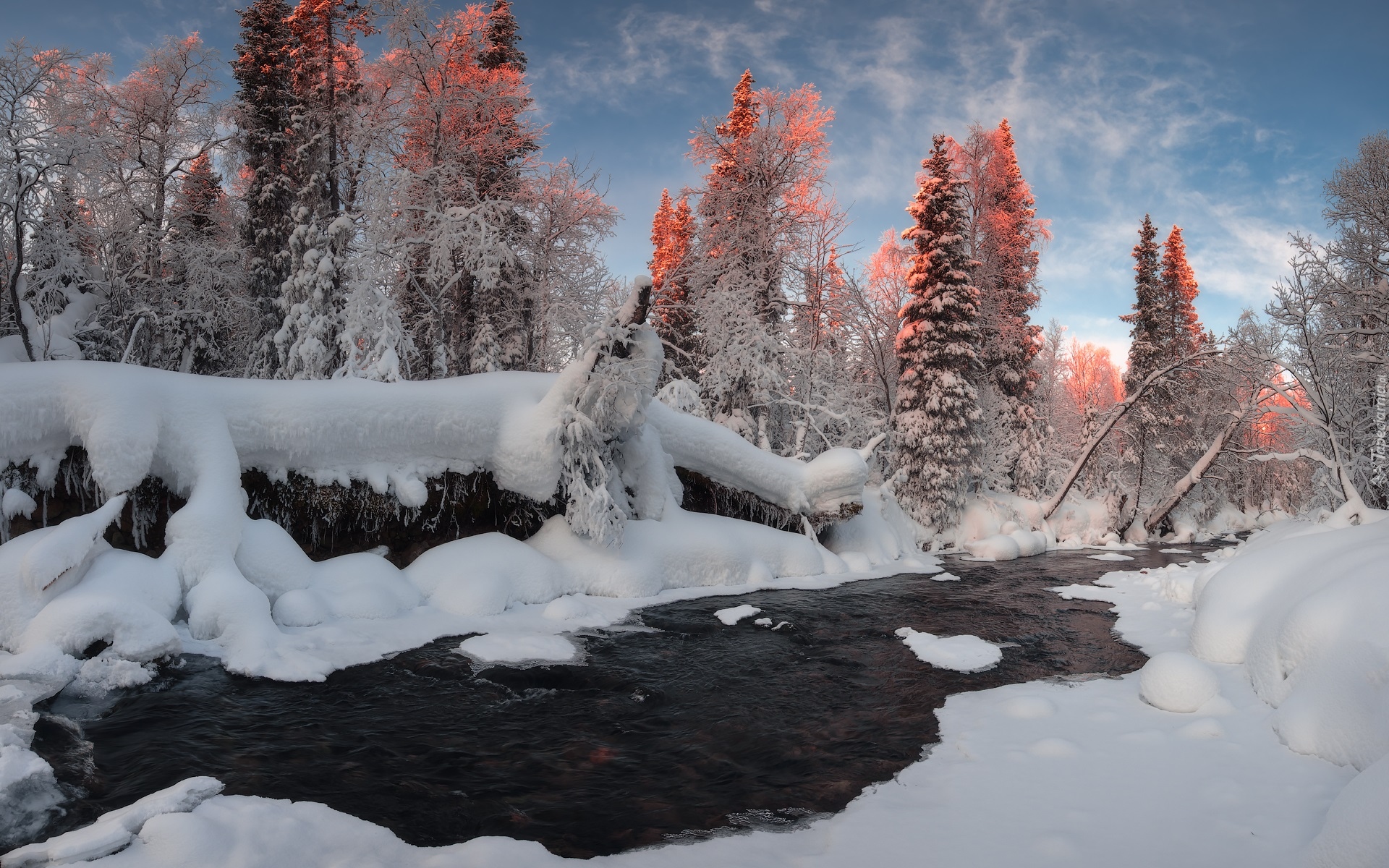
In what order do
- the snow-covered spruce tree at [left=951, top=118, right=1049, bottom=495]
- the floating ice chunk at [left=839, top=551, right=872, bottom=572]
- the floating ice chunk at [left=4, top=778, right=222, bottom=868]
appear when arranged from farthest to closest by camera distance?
the snow-covered spruce tree at [left=951, top=118, right=1049, bottom=495] < the floating ice chunk at [left=839, top=551, right=872, bottom=572] < the floating ice chunk at [left=4, top=778, right=222, bottom=868]

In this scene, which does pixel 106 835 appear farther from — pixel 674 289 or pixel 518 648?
pixel 674 289

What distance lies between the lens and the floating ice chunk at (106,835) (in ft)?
10.6

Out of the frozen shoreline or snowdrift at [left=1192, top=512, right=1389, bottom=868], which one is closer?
snowdrift at [left=1192, top=512, right=1389, bottom=868]

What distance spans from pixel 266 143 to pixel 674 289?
12.6 metres

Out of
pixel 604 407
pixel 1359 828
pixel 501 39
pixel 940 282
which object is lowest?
pixel 1359 828

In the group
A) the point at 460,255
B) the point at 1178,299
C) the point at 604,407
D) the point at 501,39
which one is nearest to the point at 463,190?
the point at 460,255

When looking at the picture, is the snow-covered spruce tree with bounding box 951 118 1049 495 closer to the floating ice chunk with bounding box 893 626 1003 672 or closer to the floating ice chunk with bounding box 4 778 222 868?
the floating ice chunk with bounding box 893 626 1003 672

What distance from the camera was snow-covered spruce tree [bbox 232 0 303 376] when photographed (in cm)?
2009

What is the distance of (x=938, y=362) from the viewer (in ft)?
69.6

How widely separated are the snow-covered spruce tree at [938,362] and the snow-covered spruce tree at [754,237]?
11.8 feet

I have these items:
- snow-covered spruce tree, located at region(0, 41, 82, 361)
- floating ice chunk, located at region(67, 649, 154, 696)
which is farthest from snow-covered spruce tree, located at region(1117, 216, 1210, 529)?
snow-covered spruce tree, located at region(0, 41, 82, 361)

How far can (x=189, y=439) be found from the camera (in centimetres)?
780

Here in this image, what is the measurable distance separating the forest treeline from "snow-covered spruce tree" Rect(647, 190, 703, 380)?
1.80 ft

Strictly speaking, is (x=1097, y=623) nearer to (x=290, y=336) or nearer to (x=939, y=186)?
(x=939, y=186)
